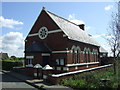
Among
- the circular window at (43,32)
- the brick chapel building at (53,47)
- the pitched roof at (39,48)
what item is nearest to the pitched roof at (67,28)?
the brick chapel building at (53,47)

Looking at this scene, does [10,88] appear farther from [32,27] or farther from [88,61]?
[88,61]

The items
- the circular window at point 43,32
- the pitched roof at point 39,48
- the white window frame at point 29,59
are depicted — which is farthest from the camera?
the circular window at point 43,32

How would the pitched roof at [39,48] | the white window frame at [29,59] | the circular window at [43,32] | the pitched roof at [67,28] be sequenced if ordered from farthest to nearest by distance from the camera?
the circular window at [43,32], the pitched roof at [67,28], the white window frame at [29,59], the pitched roof at [39,48]

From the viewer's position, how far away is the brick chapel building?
19.4 meters

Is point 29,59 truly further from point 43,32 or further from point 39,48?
point 43,32

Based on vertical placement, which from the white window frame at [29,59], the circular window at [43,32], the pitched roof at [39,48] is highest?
the circular window at [43,32]

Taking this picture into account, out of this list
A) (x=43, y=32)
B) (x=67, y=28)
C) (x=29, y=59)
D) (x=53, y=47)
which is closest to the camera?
(x=29, y=59)

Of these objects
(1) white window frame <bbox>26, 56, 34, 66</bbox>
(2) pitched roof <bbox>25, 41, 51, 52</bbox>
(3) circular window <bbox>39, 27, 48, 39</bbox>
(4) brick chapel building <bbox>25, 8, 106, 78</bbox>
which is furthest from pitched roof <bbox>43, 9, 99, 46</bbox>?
(1) white window frame <bbox>26, 56, 34, 66</bbox>

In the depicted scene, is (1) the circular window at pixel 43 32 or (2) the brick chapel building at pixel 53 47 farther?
(1) the circular window at pixel 43 32

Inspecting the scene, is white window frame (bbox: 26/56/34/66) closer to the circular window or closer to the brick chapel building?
the brick chapel building

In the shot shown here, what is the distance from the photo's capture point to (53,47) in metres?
20.9

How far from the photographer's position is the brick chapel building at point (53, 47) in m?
19.4

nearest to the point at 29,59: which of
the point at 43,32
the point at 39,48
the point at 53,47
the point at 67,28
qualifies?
the point at 39,48

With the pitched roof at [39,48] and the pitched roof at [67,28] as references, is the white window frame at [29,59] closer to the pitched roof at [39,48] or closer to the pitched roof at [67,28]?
the pitched roof at [39,48]
